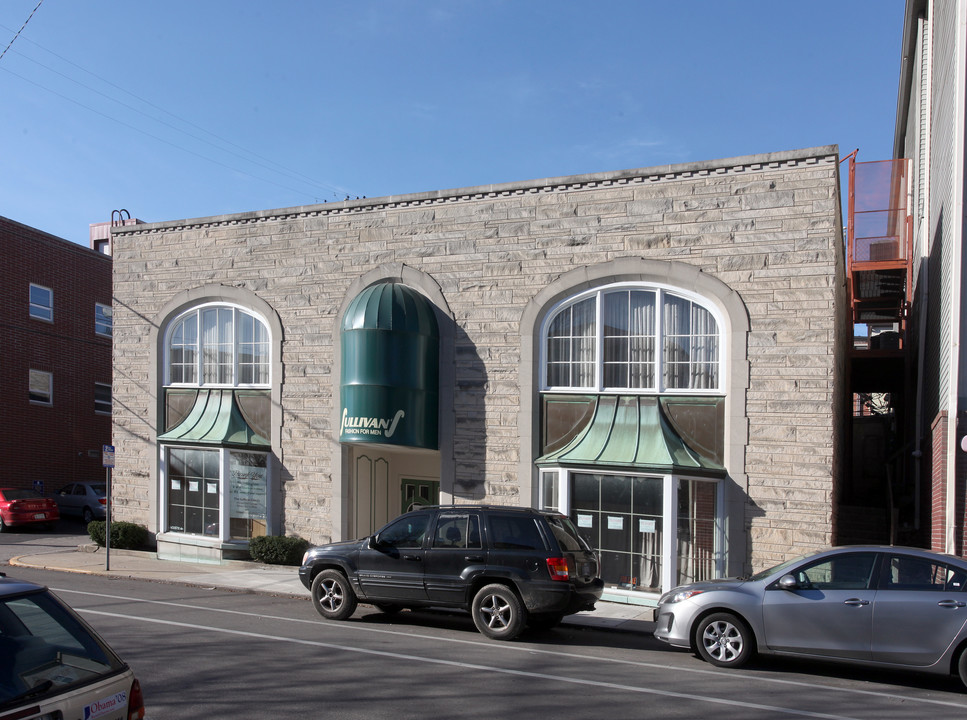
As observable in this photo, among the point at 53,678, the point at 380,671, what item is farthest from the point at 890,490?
the point at 53,678

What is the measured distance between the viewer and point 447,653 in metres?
9.35

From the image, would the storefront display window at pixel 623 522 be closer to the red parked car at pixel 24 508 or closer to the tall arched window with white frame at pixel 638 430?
the tall arched window with white frame at pixel 638 430

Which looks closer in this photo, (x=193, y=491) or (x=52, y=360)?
(x=193, y=491)

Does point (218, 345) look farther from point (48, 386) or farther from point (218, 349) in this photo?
point (48, 386)

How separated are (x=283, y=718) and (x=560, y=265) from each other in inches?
377

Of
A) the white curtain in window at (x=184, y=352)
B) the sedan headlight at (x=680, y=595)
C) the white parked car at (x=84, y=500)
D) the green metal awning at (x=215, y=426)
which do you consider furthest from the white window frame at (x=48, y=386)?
the sedan headlight at (x=680, y=595)

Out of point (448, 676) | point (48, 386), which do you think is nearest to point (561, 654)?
point (448, 676)

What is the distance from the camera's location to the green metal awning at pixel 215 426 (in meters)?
17.1

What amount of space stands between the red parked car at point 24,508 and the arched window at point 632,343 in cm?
1726

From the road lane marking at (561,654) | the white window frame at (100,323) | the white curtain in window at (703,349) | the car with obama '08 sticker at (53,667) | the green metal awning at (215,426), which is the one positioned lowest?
the road lane marking at (561,654)

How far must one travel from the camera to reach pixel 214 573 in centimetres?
1592

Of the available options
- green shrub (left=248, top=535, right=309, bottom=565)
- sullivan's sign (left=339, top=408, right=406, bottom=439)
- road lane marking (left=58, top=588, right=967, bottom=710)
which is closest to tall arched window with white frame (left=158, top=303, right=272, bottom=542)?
green shrub (left=248, top=535, right=309, bottom=565)

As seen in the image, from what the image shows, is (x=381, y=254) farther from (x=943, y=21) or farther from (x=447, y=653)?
(x=943, y=21)

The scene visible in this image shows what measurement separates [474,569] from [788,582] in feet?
12.3
